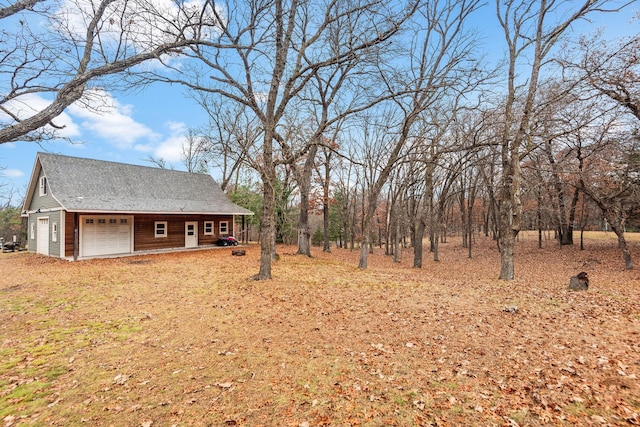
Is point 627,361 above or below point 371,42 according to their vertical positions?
below

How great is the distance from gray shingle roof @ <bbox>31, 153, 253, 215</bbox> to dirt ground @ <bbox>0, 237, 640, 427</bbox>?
8.65 meters

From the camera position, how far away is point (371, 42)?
25.2 ft

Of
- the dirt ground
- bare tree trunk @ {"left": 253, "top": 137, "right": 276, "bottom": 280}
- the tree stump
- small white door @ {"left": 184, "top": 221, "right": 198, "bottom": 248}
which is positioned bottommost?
the dirt ground

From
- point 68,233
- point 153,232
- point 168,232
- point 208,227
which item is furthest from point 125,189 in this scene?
point 208,227

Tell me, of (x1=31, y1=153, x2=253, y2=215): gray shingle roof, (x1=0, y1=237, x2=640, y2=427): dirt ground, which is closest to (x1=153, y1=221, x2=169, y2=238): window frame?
(x1=31, y1=153, x2=253, y2=215): gray shingle roof

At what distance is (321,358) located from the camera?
403 cm

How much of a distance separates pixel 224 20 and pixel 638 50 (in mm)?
13938

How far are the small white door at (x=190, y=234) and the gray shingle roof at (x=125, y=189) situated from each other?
4.79 feet

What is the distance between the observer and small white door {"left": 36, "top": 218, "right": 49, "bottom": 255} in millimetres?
16078

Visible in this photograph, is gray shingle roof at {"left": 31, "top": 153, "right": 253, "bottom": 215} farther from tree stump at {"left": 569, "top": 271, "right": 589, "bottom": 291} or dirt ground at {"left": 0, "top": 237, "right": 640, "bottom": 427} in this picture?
tree stump at {"left": 569, "top": 271, "right": 589, "bottom": 291}

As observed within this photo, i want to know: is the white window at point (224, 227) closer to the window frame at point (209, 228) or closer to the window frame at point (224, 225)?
the window frame at point (224, 225)

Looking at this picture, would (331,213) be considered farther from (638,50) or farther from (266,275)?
(638,50)

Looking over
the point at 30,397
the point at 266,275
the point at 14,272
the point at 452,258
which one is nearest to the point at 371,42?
the point at 266,275

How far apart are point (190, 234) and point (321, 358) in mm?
18199
